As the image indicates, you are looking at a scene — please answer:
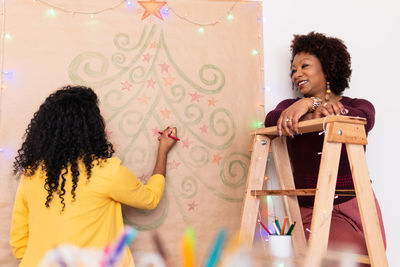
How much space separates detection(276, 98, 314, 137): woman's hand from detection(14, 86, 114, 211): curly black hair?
61 centimetres

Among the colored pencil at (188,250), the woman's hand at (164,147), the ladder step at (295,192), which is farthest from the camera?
the woman's hand at (164,147)

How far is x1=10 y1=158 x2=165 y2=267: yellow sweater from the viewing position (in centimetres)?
131

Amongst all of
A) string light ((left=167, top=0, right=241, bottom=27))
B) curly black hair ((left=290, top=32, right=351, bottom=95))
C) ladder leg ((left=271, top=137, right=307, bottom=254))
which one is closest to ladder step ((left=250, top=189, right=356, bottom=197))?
ladder leg ((left=271, top=137, right=307, bottom=254))

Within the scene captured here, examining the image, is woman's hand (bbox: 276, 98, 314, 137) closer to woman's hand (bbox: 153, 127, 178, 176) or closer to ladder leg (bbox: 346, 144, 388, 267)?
ladder leg (bbox: 346, 144, 388, 267)

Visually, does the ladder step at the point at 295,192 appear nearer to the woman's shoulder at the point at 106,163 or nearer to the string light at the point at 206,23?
the woman's shoulder at the point at 106,163

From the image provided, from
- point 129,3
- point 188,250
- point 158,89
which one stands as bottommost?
point 188,250

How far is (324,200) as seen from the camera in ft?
3.96

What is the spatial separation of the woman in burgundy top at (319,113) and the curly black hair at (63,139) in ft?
2.10

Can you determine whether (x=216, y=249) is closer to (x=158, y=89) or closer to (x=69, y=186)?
(x=69, y=186)

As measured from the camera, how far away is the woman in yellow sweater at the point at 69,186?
4.33ft

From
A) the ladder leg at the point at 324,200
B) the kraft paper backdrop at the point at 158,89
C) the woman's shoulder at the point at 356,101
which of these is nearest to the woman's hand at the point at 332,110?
the ladder leg at the point at 324,200

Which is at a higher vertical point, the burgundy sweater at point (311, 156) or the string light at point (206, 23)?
the string light at point (206, 23)

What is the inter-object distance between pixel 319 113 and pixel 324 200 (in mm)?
323

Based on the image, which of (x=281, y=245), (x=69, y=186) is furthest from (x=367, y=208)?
(x=69, y=186)
